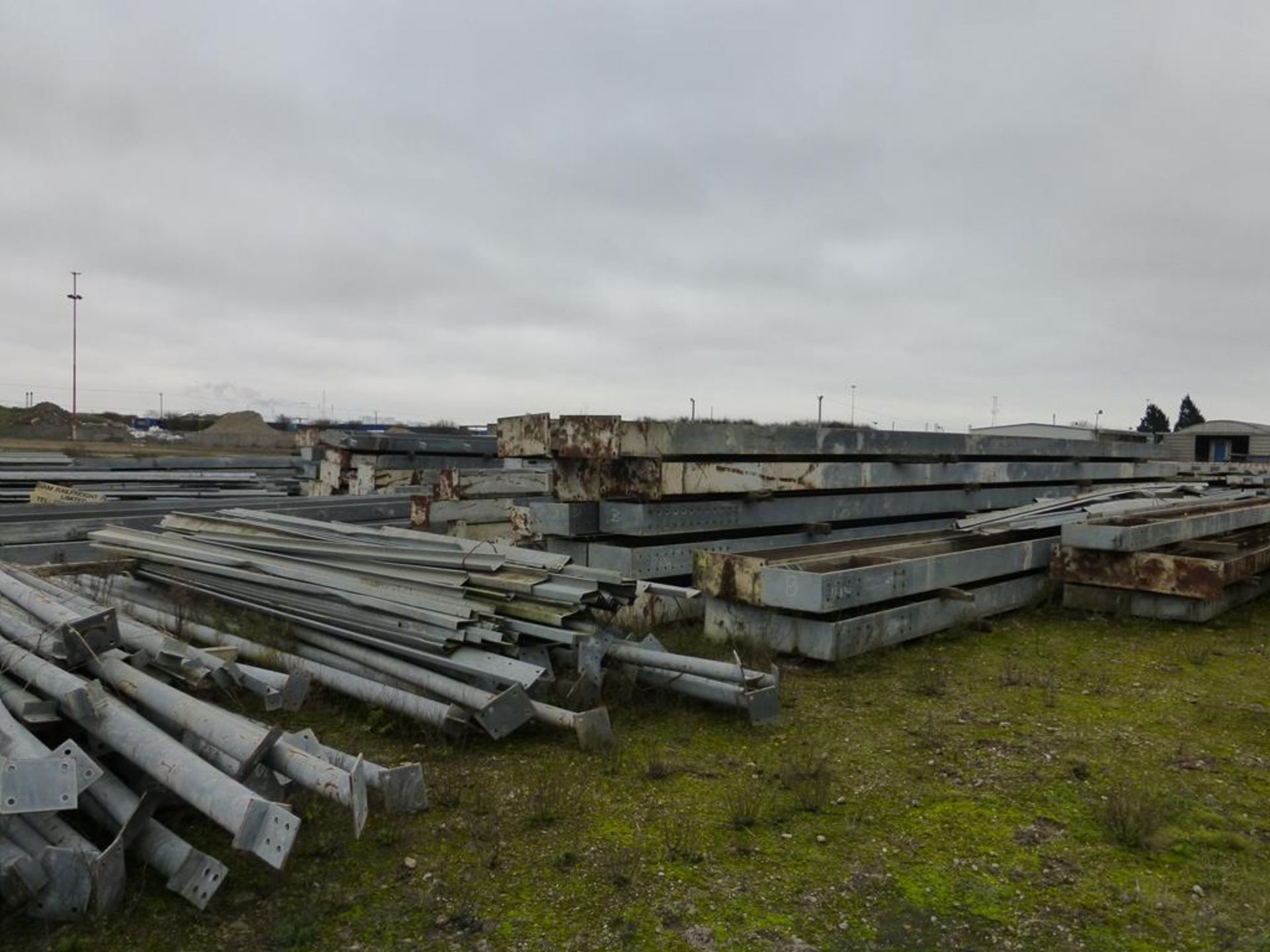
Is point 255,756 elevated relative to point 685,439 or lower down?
lower down

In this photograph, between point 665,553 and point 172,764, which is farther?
point 665,553

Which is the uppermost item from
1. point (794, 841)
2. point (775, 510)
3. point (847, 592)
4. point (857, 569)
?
point (775, 510)

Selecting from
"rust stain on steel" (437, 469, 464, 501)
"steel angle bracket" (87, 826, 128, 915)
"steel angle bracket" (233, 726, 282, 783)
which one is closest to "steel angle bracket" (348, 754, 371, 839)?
"steel angle bracket" (233, 726, 282, 783)

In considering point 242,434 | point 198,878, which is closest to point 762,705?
point 198,878

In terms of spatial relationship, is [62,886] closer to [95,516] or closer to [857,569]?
[857,569]

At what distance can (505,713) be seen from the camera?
3785 millimetres

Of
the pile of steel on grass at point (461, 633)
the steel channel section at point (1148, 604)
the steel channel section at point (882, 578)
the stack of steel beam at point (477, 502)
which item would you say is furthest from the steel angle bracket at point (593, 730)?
the steel channel section at point (1148, 604)

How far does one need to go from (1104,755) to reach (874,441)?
4462mm

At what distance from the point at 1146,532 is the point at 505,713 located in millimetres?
5713

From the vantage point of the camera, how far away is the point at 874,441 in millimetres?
8016

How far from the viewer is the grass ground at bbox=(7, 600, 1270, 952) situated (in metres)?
2.50

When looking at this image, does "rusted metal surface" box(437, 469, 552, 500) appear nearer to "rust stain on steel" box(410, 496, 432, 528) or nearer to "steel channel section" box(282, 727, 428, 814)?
"rust stain on steel" box(410, 496, 432, 528)

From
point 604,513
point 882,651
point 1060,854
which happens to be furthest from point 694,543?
point 1060,854

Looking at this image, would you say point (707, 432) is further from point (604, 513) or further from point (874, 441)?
point (874, 441)
